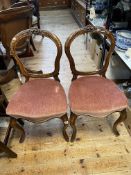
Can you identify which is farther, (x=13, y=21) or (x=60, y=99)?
(x=13, y=21)

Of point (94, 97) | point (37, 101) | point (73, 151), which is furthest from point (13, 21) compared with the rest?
point (73, 151)

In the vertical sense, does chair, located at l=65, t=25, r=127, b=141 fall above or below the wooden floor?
above

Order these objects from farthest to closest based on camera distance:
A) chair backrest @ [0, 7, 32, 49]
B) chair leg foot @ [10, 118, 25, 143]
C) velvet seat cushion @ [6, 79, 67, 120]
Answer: chair backrest @ [0, 7, 32, 49]
chair leg foot @ [10, 118, 25, 143]
velvet seat cushion @ [6, 79, 67, 120]

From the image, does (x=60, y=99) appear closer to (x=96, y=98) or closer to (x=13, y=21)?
(x=96, y=98)

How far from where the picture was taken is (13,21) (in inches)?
80.6

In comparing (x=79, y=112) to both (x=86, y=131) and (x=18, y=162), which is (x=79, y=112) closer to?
(x=86, y=131)

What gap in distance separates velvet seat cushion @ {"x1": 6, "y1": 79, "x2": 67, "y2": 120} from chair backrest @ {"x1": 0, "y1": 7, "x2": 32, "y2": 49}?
→ 752mm

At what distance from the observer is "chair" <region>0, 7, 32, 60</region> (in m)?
1.94

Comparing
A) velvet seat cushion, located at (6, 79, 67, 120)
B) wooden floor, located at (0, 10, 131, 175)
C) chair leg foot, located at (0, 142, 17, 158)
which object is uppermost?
velvet seat cushion, located at (6, 79, 67, 120)

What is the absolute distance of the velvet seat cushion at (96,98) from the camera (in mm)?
1381

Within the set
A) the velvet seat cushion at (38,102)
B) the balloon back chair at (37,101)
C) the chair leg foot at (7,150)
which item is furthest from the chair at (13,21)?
the chair leg foot at (7,150)

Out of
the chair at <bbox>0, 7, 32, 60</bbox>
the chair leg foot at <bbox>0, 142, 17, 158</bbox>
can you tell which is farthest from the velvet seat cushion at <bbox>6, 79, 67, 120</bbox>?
the chair at <bbox>0, 7, 32, 60</bbox>

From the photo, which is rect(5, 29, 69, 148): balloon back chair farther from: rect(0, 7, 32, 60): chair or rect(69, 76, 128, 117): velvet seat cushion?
rect(0, 7, 32, 60): chair

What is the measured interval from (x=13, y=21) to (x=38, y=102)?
1.04 meters
